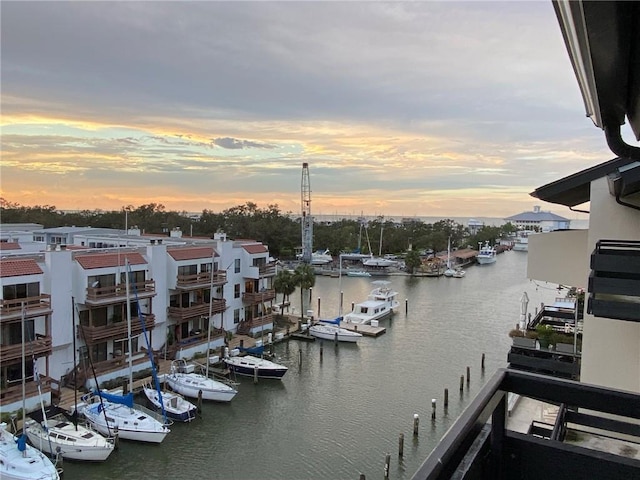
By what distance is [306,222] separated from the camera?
45906mm

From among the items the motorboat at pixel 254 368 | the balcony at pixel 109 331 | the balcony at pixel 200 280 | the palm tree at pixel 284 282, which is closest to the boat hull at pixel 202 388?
the motorboat at pixel 254 368

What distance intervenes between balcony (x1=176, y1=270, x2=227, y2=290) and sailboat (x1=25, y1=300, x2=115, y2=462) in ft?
20.1

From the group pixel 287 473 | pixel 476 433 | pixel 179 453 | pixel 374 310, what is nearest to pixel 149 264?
pixel 179 453

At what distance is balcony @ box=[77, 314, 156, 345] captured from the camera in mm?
12383

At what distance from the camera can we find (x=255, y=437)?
Result: 1066 centimetres

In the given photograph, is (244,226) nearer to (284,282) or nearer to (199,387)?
(284,282)

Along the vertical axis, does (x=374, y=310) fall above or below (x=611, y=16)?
below

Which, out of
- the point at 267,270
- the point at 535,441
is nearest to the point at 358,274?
the point at 267,270

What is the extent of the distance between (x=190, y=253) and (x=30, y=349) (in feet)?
19.9

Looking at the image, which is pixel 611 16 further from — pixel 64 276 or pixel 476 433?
pixel 64 276

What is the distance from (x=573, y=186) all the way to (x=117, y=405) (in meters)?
9.84

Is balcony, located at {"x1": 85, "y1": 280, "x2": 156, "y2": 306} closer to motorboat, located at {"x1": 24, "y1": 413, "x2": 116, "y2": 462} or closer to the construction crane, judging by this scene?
→ motorboat, located at {"x1": 24, "y1": 413, "x2": 116, "y2": 462}

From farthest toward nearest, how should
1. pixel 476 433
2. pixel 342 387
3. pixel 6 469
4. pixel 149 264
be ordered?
1. pixel 149 264
2. pixel 342 387
3. pixel 6 469
4. pixel 476 433

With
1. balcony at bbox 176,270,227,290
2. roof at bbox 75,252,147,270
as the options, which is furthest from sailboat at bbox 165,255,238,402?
roof at bbox 75,252,147,270
